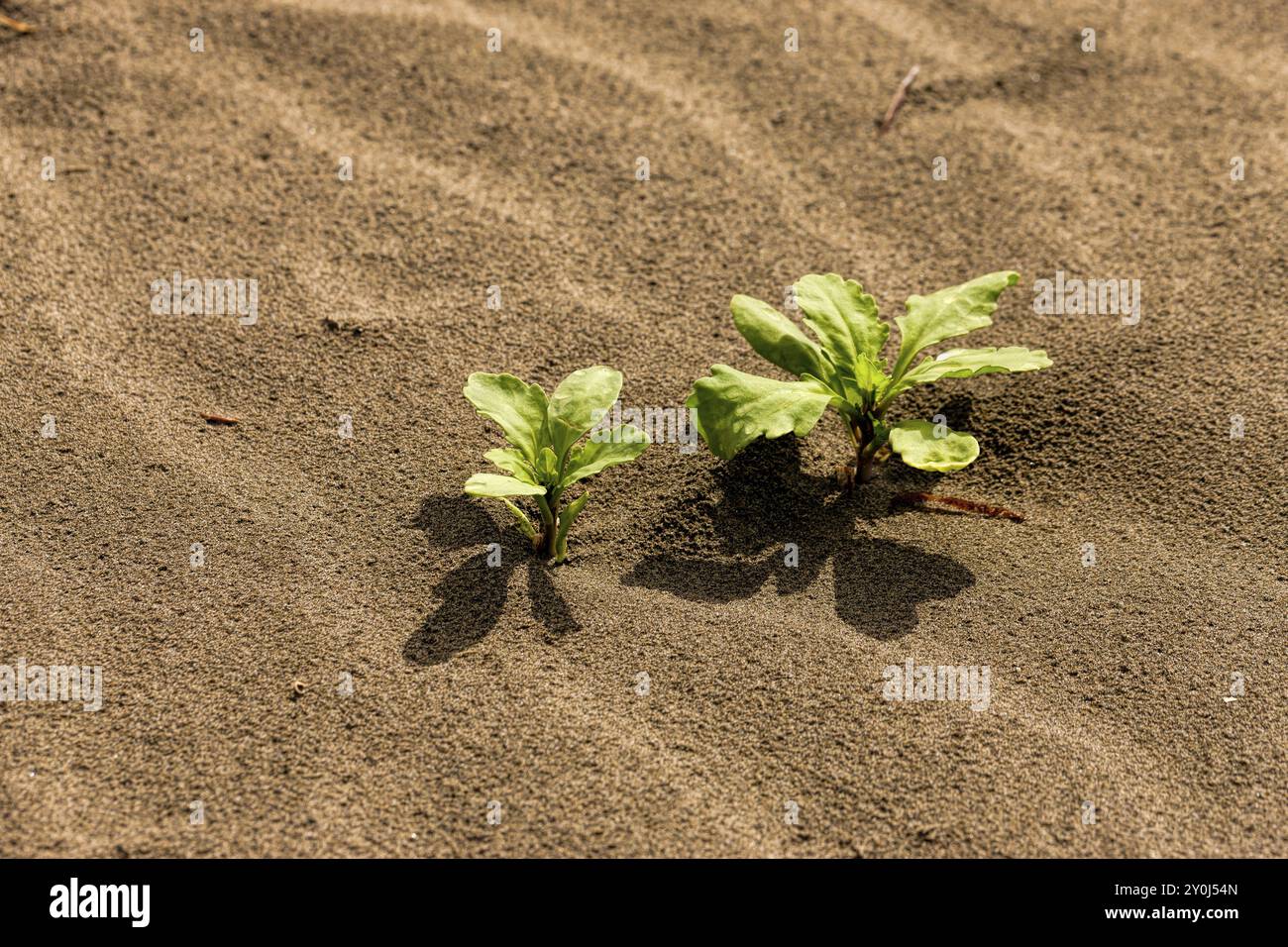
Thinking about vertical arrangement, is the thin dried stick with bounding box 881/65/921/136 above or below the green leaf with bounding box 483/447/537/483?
above

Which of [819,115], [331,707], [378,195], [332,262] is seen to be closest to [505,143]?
[378,195]

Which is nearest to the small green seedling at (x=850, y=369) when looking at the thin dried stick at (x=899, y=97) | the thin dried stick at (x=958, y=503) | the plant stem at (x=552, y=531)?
the thin dried stick at (x=958, y=503)

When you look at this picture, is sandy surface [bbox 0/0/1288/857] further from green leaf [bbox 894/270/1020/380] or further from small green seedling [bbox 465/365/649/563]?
green leaf [bbox 894/270/1020/380]

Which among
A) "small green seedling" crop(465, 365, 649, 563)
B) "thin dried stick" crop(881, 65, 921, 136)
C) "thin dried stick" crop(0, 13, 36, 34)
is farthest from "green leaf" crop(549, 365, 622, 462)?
"thin dried stick" crop(0, 13, 36, 34)

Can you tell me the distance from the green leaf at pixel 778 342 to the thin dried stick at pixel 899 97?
4.44 ft

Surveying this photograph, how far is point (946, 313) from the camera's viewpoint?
263 centimetres

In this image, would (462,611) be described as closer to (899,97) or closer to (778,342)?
(778,342)

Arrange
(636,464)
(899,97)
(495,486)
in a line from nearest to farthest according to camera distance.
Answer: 1. (495,486)
2. (636,464)
3. (899,97)

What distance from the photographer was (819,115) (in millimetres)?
3674

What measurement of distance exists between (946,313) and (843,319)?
23 cm

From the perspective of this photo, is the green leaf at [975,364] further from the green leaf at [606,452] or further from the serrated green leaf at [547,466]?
the serrated green leaf at [547,466]

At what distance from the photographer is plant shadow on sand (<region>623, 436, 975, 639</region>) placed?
248cm

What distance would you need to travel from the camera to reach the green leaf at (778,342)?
257 cm

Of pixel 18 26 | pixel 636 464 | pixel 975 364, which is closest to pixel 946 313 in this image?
pixel 975 364
